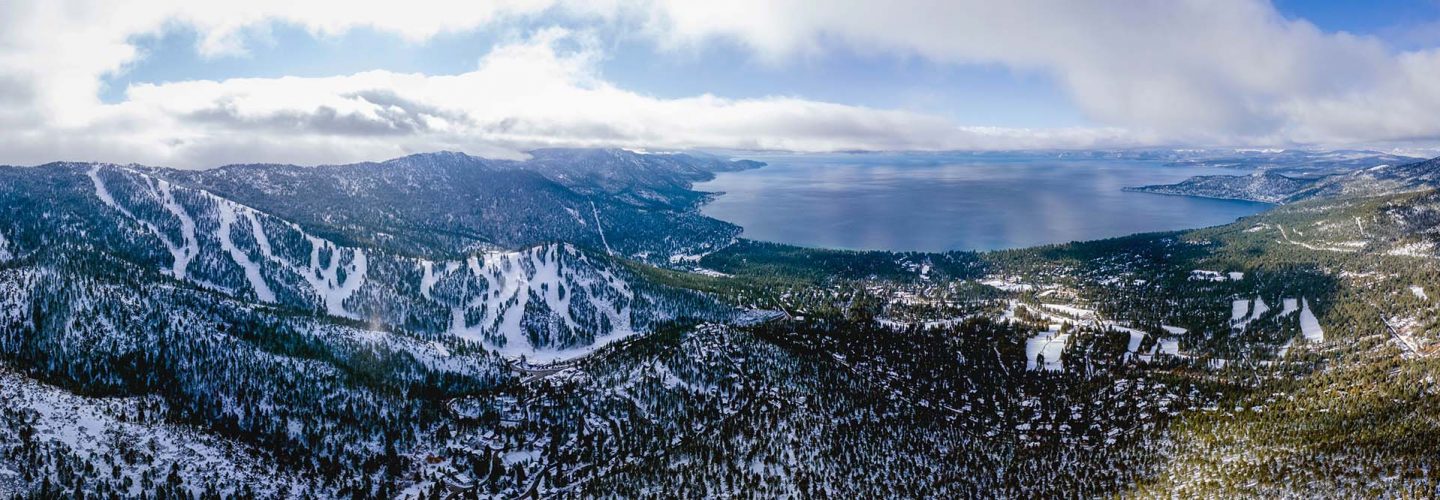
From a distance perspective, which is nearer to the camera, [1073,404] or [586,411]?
[586,411]

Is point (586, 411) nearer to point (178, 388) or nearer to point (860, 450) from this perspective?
point (860, 450)

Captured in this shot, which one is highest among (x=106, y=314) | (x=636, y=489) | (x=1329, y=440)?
(x=106, y=314)

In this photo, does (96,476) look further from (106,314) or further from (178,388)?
(106,314)

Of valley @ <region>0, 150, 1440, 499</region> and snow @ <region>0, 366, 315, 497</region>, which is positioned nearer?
snow @ <region>0, 366, 315, 497</region>

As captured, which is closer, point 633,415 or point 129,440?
point 129,440

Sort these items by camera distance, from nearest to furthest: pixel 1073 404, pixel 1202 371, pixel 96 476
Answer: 1. pixel 96 476
2. pixel 1073 404
3. pixel 1202 371

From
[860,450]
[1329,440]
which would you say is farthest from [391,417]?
[1329,440]

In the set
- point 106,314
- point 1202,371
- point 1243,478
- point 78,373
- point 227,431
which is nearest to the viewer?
point 1243,478

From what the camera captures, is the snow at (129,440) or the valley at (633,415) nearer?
the snow at (129,440)

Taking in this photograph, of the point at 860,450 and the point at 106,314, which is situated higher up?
the point at 106,314

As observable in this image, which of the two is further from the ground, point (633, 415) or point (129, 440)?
point (129, 440)
